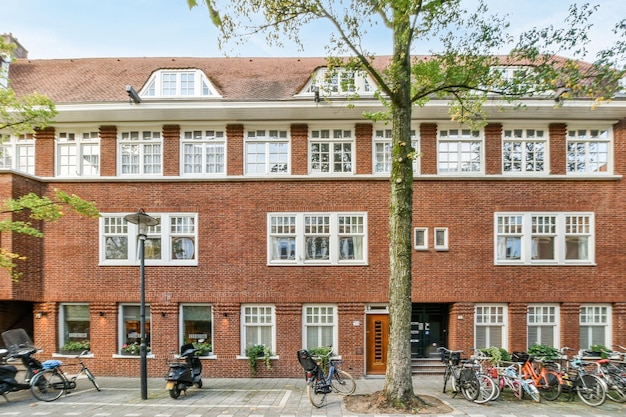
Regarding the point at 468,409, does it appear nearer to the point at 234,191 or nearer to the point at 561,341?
the point at 561,341

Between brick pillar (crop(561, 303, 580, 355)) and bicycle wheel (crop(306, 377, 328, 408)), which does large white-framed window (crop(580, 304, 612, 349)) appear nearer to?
brick pillar (crop(561, 303, 580, 355))

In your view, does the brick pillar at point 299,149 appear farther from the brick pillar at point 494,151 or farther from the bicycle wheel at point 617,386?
the bicycle wheel at point 617,386

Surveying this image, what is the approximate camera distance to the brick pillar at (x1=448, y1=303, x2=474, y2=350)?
36.1ft

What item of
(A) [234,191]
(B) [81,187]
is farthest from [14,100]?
(A) [234,191]

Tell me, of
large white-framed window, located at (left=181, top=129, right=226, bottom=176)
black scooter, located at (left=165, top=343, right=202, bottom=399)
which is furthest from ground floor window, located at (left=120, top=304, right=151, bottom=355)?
large white-framed window, located at (left=181, top=129, right=226, bottom=176)

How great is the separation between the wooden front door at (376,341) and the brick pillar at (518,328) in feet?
12.5

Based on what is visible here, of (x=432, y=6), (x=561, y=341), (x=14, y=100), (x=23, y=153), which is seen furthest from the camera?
(x=23, y=153)

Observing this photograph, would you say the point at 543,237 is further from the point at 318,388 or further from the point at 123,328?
the point at 123,328

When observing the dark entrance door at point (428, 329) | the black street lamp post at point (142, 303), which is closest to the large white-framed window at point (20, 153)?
the black street lamp post at point (142, 303)

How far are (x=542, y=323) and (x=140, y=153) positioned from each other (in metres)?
14.0

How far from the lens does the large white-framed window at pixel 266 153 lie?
11.6m

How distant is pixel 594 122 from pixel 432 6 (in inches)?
301

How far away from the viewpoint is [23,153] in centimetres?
1175

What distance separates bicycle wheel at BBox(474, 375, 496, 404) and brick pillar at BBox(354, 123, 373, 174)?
645 cm
